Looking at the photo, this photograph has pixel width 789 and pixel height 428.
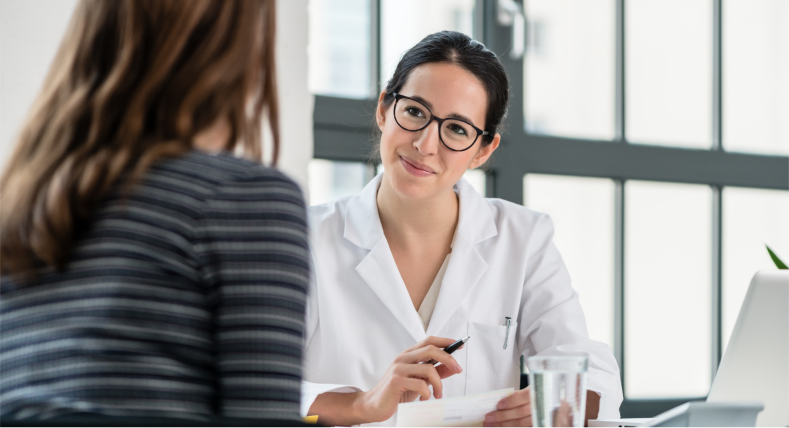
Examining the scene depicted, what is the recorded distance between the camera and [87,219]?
63cm

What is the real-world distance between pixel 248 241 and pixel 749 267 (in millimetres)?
3028

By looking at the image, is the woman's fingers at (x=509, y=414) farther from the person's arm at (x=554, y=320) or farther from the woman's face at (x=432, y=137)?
the woman's face at (x=432, y=137)

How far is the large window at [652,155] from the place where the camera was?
2.75 meters

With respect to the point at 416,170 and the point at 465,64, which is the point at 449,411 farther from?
the point at 465,64

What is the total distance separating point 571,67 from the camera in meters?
2.90

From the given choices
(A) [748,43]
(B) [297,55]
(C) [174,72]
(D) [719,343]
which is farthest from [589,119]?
(C) [174,72]

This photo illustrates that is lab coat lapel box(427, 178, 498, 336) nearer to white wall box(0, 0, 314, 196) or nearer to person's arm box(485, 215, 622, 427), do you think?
person's arm box(485, 215, 622, 427)

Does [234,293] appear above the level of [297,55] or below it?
below

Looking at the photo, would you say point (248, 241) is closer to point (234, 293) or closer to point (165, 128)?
point (234, 293)

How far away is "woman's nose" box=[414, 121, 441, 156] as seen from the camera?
1.71 metres

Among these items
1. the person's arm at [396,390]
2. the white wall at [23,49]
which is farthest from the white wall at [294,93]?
the person's arm at [396,390]

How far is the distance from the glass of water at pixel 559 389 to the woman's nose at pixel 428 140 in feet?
2.99

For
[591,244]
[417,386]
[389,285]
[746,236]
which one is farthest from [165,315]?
[746,236]

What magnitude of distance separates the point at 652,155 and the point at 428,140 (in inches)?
60.0
